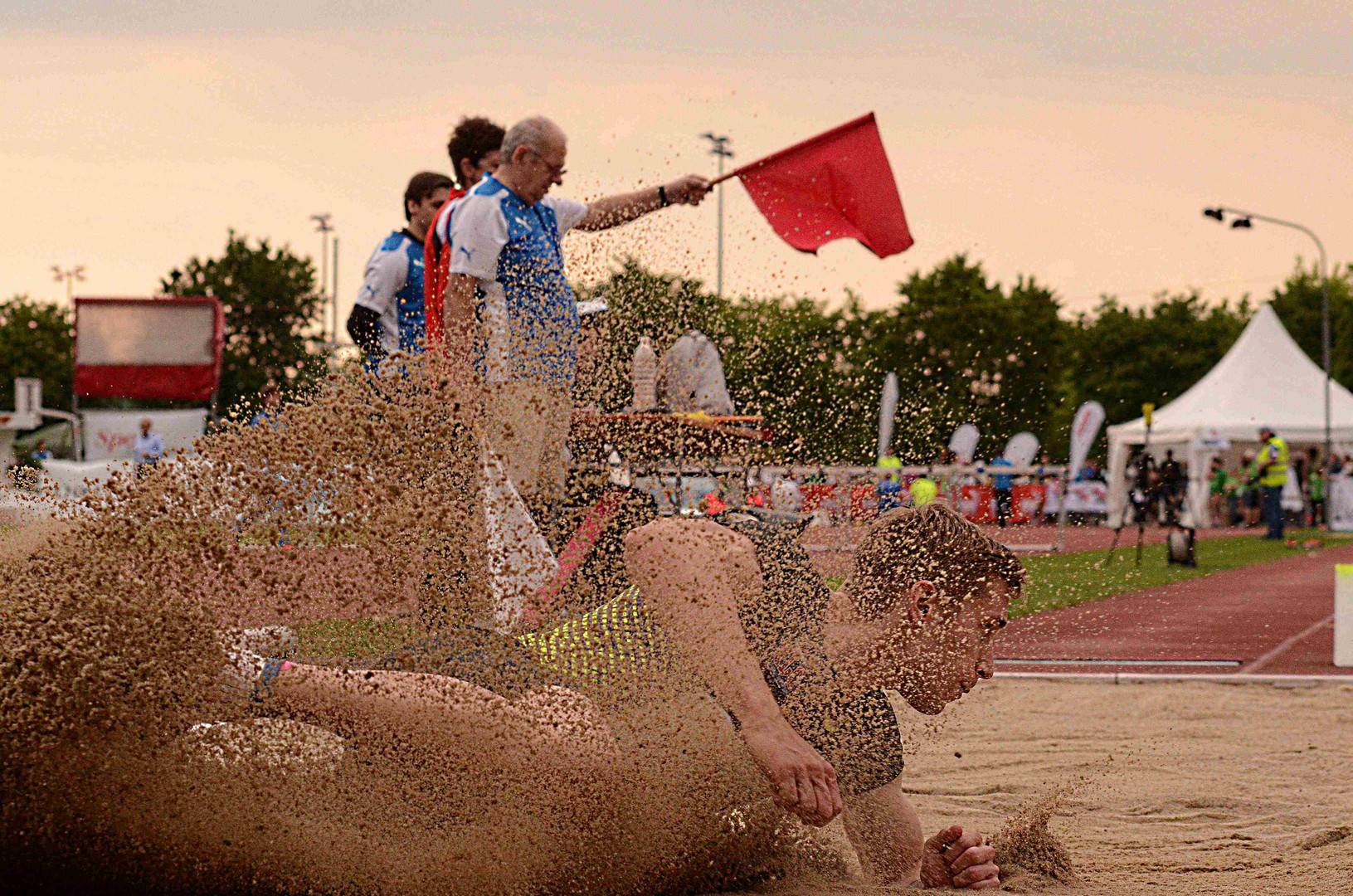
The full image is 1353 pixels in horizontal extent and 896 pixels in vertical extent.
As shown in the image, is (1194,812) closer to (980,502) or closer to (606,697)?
(980,502)

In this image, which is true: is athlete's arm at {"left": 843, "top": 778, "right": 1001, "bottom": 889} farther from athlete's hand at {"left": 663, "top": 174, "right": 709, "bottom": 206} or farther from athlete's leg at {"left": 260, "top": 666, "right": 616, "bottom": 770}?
athlete's hand at {"left": 663, "top": 174, "right": 709, "bottom": 206}

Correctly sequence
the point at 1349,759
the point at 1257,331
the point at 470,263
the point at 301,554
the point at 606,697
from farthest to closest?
the point at 1257,331 → the point at 1349,759 → the point at 470,263 → the point at 606,697 → the point at 301,554

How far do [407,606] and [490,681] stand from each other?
213 mm

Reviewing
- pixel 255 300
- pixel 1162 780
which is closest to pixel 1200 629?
pixel 1162 780

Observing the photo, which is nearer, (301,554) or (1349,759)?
(301,554)

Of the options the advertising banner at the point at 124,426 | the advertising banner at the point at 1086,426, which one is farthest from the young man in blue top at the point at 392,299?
the advertising banner at the point at 124,426

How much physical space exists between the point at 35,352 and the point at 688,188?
189ft

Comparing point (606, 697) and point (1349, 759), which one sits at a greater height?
point (606, 697)

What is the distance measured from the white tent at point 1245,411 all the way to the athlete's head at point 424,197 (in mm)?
28593

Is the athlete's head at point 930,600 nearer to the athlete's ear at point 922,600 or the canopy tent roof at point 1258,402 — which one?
the athlete's ear at point 922,600

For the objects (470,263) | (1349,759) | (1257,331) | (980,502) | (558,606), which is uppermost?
(1257,331)

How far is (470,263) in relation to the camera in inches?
142

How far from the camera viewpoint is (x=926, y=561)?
9.29ft

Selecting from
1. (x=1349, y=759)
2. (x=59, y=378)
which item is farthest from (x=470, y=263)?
(x=59, y=378)
